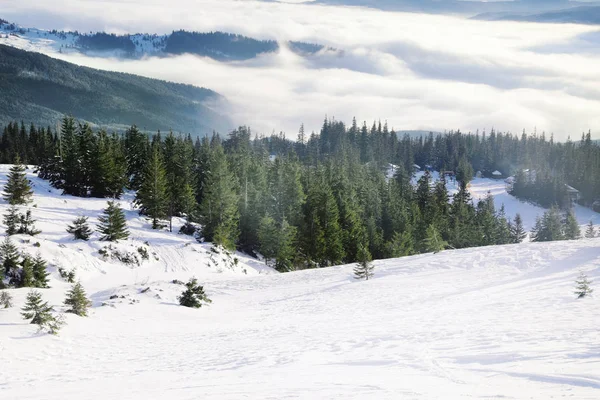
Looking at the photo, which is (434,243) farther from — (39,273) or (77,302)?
(77,302)

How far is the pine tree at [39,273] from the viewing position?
32419 mm

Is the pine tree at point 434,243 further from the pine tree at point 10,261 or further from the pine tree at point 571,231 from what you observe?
the pine tree at point 571,231

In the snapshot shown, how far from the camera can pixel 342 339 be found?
16672mm

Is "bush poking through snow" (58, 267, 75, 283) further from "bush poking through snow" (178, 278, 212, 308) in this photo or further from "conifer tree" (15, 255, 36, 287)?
"bush poking through snow" (178, 278, 212, 308)

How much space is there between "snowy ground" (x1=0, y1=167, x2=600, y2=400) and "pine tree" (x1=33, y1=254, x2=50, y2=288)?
966mm

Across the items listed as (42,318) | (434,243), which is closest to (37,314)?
(42,318)

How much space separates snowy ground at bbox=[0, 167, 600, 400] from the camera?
10711mm

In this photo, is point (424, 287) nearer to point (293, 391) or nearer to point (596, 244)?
point (596, 244)

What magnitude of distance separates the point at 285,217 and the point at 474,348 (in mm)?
45493

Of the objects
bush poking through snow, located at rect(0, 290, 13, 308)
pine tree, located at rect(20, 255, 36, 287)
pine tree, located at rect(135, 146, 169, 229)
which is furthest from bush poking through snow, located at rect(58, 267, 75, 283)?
pine tree, located at rect(135, 146, 169, 229)

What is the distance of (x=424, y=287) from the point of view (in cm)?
2750

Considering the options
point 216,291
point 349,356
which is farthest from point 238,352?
point 216,291

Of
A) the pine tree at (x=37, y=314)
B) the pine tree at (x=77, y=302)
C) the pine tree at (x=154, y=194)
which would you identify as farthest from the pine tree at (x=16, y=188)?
the pine tree at (x=37, y=314)

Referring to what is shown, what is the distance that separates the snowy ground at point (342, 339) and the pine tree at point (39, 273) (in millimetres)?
966
